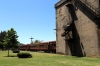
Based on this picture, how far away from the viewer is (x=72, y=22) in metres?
37.0

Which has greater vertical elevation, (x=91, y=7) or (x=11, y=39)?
(x=91, y=7)

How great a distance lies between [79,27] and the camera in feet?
113

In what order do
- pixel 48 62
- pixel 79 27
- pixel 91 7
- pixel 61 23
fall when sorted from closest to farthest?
pixel 48 62
pixel 91 7
pixel 79 27
pixel 61 23

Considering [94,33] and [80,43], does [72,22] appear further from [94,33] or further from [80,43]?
[94,33]

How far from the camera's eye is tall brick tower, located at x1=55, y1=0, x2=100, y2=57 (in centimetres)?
2938

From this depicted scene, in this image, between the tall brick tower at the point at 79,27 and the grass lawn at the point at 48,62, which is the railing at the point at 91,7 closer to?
the tall brick tower at the point at 79,27

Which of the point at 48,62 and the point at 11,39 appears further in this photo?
the point at 11,39

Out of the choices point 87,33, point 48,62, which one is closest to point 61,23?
point 87,33

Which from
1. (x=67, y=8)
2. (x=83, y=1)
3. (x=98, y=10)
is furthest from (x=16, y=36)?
(x=98, y=10)

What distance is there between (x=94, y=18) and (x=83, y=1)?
18.4 ft

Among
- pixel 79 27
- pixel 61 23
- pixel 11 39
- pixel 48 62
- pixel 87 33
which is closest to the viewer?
pixel 48 62

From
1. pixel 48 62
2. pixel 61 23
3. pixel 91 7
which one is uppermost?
pixel 91 7

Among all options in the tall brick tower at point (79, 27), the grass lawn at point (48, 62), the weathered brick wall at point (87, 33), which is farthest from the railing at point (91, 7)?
the grass lawn at point (48, 62)

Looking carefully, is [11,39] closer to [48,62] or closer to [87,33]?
[87,33]
